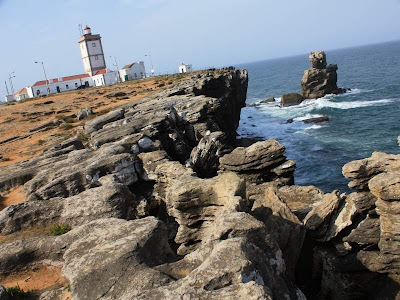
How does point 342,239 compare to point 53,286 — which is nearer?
point 53,286

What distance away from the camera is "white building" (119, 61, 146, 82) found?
131m

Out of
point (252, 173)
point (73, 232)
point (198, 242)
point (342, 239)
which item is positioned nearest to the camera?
point (73, 232)

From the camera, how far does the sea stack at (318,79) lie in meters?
96.6

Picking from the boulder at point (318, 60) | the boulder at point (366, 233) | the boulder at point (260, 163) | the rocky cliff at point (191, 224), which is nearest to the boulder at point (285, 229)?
the rocky cliff at point (191, 224)

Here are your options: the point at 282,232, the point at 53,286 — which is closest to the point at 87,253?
the point at 53,286

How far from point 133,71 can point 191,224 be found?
412ft

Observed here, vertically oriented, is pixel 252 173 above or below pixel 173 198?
below

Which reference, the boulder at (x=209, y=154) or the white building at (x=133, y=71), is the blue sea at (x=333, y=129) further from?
the white building at (x=133, y=71)

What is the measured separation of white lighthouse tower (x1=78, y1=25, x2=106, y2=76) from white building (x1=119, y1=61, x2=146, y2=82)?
30.9 ft

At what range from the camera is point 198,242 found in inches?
602

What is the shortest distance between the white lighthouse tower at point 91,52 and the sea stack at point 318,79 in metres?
75.0

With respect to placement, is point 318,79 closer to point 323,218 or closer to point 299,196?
point 299,196

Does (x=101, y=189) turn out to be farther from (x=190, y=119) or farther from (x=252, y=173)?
(x=190, y=119)

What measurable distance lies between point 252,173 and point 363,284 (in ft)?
35.3
